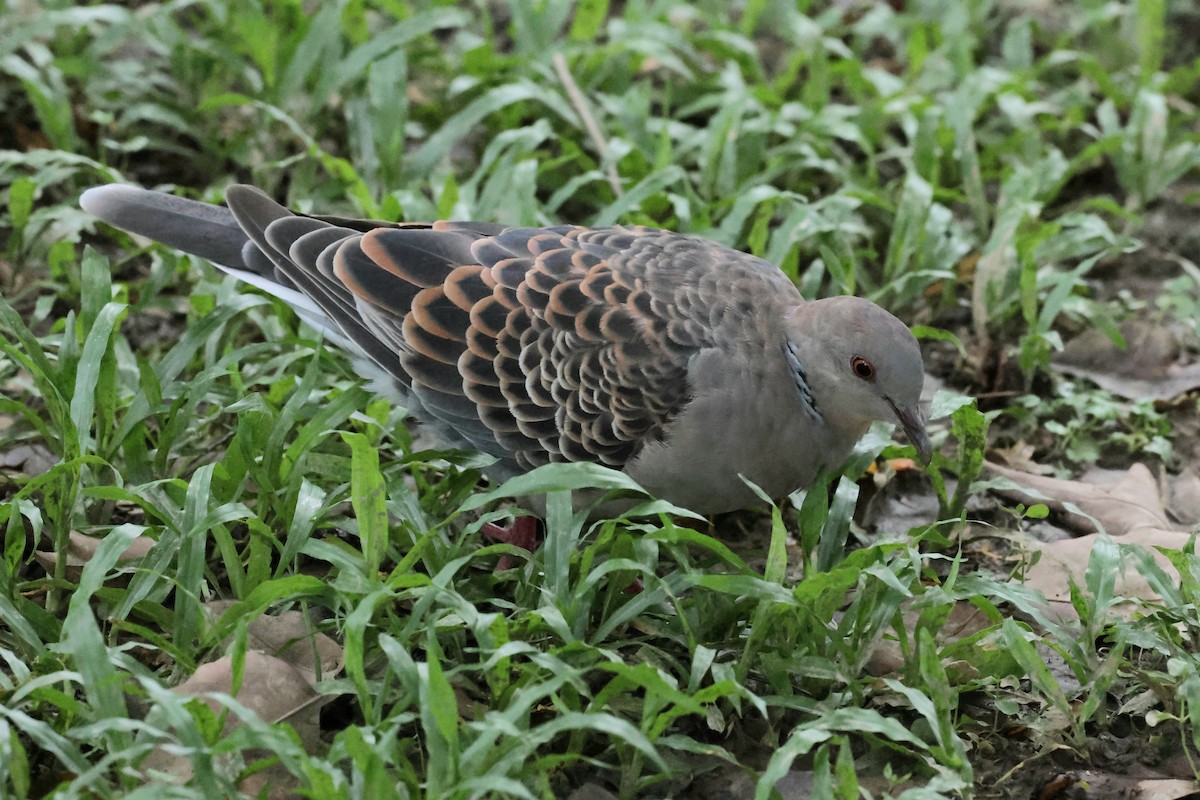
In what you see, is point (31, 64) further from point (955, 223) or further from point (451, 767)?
point (451, 767)

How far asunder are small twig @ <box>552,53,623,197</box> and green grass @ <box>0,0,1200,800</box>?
0.03 metres

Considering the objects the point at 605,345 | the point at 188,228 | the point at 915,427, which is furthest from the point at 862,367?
the point at 188,228

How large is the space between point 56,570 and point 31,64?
9.41ft

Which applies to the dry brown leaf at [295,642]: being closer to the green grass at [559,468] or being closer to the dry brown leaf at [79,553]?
the green grass at [559,468]

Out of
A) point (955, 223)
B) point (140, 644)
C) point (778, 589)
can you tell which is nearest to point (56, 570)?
point (140, 644)

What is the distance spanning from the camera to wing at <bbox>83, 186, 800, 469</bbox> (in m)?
3.26

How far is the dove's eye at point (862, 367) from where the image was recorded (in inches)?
125

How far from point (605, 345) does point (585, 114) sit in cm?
196

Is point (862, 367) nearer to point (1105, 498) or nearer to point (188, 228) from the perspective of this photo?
point (1105, 498)

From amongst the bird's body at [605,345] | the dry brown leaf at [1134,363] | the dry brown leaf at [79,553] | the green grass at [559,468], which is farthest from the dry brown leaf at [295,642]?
the dry brown leaf at [1134,363]

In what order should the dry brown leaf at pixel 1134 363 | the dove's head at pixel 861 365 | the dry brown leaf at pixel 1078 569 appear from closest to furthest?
1. the dove's head at pixel 861 365
2. the dry brown leaf at pixel 1078 569
3. the dry brown leaf at pixel 1134 363

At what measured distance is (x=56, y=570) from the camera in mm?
3135

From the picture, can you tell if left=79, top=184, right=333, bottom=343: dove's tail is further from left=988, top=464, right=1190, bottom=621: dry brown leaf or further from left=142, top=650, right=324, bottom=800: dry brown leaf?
left=988, top=464, right=1190, bottom=621: dry brown leaf

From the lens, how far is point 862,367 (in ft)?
10.4
